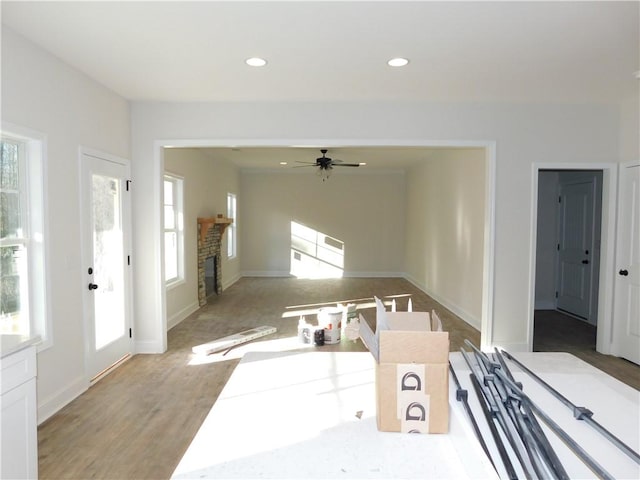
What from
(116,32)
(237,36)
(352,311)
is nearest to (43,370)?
(116,32)

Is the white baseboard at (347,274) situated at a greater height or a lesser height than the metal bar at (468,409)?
lesser

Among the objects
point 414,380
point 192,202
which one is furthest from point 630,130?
point 192,202

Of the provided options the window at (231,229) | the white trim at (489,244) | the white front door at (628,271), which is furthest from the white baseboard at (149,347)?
the white front door at (628,271)

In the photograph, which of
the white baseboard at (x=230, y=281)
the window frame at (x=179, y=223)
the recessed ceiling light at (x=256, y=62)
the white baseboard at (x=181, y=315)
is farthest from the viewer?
the white baseboard at (x=230, y=281)

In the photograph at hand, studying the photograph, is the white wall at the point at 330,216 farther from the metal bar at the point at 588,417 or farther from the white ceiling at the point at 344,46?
the metal bar at the point at 588,417

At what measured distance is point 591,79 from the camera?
3.51 m

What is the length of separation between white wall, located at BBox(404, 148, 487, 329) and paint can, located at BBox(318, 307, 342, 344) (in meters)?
1.86

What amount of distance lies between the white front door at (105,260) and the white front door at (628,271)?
16.4ft

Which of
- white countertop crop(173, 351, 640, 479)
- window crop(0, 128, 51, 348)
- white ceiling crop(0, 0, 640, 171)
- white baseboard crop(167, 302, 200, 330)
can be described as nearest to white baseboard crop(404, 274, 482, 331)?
white ceiling crop(0, 0, 640, 171)

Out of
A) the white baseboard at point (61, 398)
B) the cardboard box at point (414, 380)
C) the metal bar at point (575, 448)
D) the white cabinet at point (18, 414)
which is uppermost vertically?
the cardboard box at point (414, 380)

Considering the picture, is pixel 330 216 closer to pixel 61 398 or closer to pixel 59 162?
pixel 59 162

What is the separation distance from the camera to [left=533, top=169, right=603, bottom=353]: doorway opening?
18.6 ft

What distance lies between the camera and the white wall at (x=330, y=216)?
10.0m

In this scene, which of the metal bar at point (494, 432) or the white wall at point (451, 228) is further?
the white wall at point (451, 228)
